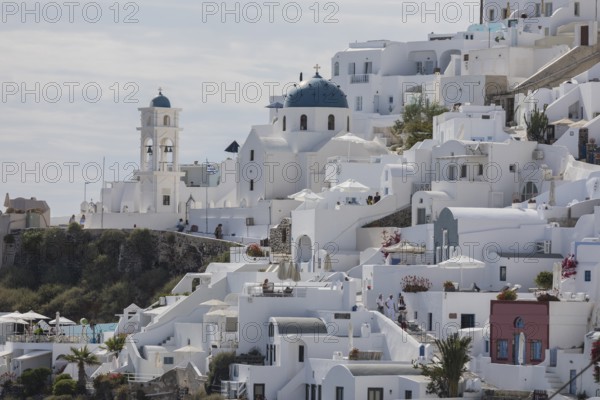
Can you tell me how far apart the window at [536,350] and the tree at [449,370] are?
2359 millimetres

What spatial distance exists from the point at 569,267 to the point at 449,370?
24.1ft

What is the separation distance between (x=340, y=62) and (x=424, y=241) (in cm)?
3230

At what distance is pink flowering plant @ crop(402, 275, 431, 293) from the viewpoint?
75.8 meters

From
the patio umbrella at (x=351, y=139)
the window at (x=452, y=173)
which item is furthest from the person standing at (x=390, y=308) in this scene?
the patio umbrella at (x=351, y=139)

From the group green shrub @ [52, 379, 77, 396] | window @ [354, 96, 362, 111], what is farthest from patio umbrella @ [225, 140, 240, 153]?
green shrub @ [52, 379, 77, 396]

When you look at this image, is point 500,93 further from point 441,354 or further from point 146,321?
point 441,354

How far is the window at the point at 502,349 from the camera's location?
6912 centimetres

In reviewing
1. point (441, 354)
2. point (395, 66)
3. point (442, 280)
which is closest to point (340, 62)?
point (395, 66)

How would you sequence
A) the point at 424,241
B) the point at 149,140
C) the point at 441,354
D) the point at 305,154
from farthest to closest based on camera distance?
the point at 149,140 < the point at 305,154 < the point at 424,241 < the point at 441,354

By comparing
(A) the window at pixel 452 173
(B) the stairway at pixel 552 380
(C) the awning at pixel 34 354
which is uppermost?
(A) the window at pixel 452 173

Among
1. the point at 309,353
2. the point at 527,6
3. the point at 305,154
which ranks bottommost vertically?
the point at 309,353

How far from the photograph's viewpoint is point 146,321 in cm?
8606

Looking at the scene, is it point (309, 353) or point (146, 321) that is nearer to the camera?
point (309, 353)

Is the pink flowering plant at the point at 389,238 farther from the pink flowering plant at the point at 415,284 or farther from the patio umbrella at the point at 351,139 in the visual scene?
the patio umbrella at the point at 351,139
